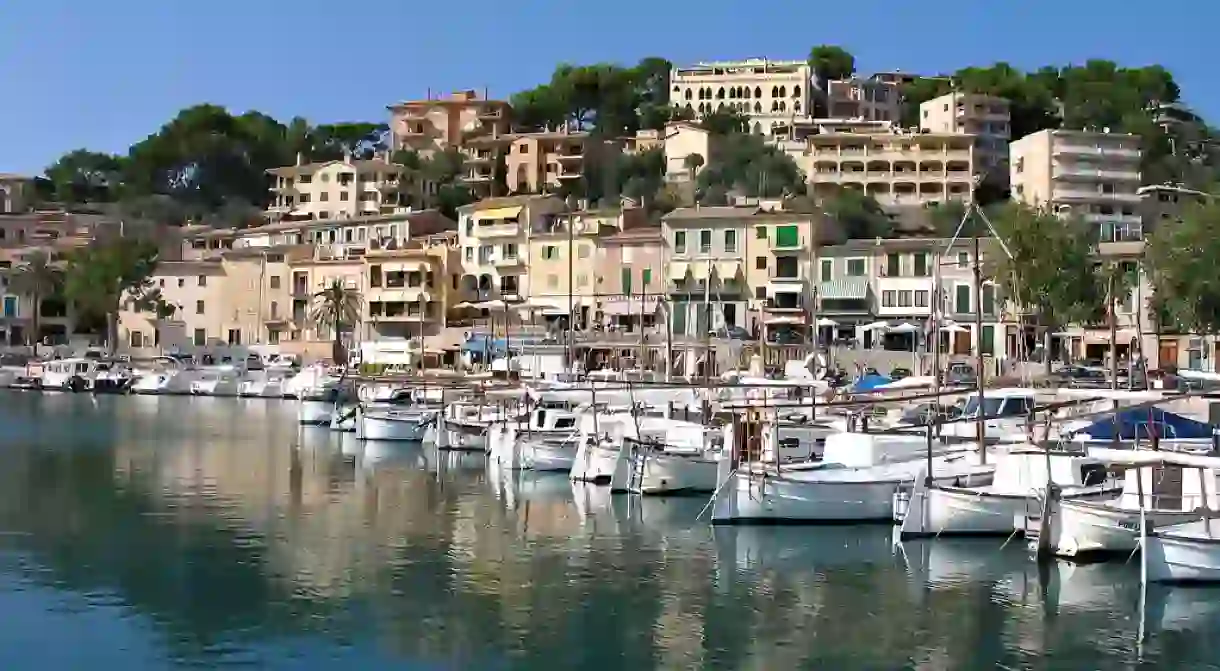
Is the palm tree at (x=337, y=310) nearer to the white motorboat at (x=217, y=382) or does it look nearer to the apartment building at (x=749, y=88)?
the white motorboat at (x=217, y=382)

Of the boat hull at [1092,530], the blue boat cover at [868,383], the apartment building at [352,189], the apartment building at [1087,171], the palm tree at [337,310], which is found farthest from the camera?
the apartment building at [352,189]

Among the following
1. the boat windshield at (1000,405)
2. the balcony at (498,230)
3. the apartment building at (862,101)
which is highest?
the apartment building at (862,101)

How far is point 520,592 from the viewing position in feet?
91.4

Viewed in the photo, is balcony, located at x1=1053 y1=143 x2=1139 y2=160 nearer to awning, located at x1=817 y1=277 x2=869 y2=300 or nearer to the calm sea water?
awning, located at x1=817 y1=277 x2=869 y2=300

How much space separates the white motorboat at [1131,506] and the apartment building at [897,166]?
81.5 metres

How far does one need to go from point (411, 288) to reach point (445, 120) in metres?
48.0

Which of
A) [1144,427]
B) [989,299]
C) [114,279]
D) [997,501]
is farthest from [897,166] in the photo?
[997,501]

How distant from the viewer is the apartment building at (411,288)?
97.8 metres

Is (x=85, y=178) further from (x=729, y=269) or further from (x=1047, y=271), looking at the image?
(x=1047, y=271)

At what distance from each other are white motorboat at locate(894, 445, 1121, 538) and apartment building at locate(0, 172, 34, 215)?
117 metres

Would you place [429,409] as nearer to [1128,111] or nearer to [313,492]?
[313,492]

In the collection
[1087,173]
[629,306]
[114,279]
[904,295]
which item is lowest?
[629,306]

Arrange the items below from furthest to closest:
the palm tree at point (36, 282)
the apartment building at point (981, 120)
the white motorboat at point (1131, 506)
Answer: the apartment building at point (981, 120) < the palm tree at point (36, 282) < the white motorboat at point (1131, 506)

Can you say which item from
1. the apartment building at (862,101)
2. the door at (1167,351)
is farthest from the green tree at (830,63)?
the door at (1167,351)
